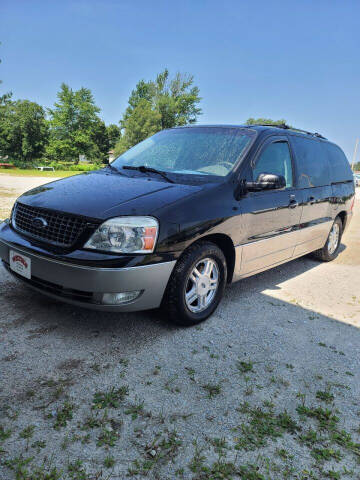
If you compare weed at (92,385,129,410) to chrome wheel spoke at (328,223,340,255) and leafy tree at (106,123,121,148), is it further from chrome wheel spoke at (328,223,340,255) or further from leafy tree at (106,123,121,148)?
leafy tree at (106,123,121,148)

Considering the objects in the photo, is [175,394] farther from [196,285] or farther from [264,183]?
[264,183]

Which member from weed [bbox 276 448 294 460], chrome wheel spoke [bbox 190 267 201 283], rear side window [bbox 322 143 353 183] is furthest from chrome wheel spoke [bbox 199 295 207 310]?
rear side window [bbox 322 143 353 183]

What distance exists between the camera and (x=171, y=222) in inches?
108

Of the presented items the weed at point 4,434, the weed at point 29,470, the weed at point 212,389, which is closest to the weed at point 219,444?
the weed at point 212,389

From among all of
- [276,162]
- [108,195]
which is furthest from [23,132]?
[108,195]

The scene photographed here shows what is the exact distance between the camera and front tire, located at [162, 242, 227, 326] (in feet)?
9.46

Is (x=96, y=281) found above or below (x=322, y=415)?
above

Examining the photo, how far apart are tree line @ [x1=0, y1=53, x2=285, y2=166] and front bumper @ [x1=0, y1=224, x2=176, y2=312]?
4931cm

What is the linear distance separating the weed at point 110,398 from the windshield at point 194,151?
6.63 ft

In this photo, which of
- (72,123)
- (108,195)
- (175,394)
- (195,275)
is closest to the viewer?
(175,394)

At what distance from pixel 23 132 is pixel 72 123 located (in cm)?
1078

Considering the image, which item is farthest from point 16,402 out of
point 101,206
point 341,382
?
point 341,382

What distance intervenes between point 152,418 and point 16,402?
794mm

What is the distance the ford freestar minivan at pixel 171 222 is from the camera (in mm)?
2611
